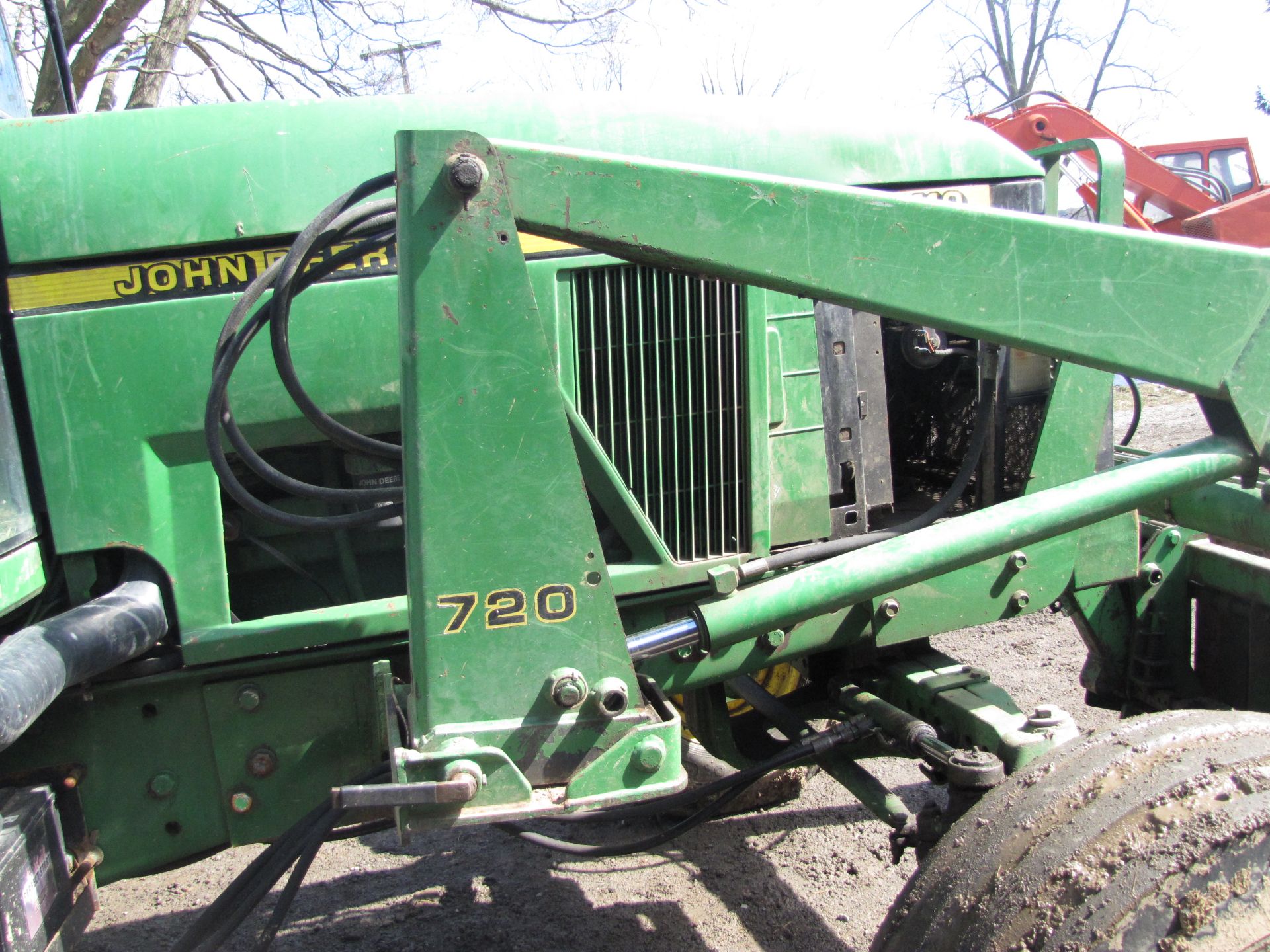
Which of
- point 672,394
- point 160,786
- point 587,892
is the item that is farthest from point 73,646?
point 587,892

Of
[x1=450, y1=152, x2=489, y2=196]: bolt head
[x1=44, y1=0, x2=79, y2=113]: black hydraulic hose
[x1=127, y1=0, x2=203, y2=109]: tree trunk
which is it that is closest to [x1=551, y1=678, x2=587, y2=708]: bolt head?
[x1=450, y1=152, x2=489, y2=196]: bolt head

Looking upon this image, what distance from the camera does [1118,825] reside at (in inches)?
64.7

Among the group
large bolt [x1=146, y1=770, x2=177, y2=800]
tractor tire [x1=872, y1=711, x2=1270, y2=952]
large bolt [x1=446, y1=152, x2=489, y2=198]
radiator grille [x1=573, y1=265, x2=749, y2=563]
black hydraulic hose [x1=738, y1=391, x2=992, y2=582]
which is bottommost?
tractor tire [x1=872, y1=711, x2=1270, y2=952]

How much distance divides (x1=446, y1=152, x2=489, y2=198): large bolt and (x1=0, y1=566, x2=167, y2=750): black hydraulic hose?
102 centimetres

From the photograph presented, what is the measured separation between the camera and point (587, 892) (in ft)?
10.2

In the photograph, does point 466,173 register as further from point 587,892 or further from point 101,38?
point 101,38

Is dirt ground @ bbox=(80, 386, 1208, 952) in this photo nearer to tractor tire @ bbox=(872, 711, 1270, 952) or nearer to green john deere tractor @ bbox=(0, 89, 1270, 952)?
green john deere tractor @ bbox=(0, 89, 1270, 952)

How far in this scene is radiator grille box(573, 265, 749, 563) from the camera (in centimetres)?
230

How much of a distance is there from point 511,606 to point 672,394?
0.81 m

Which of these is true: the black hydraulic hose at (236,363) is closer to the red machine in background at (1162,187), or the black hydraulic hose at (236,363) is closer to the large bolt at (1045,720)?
the large bolt at (1045,720)

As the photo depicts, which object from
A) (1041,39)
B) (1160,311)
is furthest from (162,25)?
(1041,39)

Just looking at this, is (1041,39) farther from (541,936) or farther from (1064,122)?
(541,936)

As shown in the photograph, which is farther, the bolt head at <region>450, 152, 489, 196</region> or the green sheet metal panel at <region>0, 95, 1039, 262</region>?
the green sheet metal panel at <region>0, 95, 1039, 262</region>

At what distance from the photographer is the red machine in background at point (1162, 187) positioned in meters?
6.91
